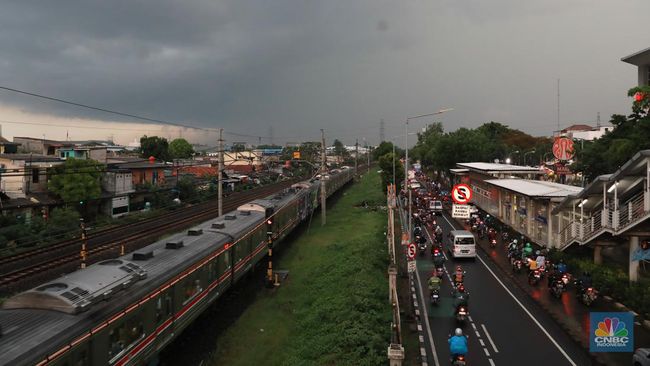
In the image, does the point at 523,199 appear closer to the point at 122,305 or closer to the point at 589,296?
the point at 589,296

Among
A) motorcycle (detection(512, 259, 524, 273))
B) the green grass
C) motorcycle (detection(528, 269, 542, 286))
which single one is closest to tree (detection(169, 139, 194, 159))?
the green grass

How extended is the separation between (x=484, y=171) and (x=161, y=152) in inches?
2297

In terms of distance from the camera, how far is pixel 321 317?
16.8m

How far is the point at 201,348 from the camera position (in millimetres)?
15516

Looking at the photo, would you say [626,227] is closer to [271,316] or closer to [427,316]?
[427,316]

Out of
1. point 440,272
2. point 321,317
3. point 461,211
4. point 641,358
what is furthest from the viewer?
point 440,272

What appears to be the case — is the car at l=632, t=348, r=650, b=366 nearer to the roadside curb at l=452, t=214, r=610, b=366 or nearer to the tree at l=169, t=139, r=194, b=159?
the roadside curb at l=452, t=214, r=610, b=366

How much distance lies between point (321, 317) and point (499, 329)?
6.41 m

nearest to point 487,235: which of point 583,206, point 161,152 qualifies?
point 583,206

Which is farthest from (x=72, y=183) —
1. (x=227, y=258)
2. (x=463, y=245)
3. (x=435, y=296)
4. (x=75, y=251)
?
(x=435, y=296)

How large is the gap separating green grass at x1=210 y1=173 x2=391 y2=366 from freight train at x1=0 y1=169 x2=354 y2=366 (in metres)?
1.85

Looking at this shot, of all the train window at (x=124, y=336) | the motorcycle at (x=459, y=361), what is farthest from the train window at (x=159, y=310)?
the motorcycle at (x=459, y=361)

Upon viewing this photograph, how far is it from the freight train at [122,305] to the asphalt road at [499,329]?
25.8 ft

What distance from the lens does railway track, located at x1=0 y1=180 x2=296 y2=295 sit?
21250 mm
